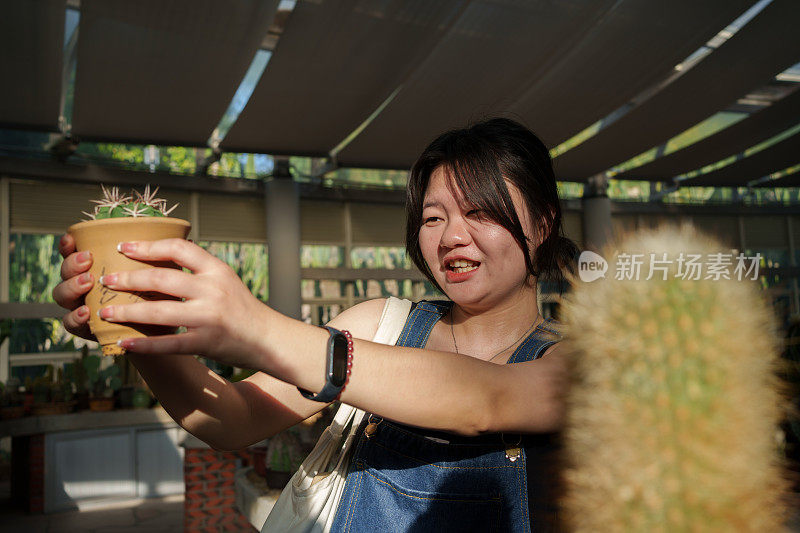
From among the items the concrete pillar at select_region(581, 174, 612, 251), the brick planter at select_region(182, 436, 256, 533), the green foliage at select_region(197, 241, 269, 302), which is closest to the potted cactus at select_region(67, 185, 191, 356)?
the brick planter at select_region(182, 436, 256, 533)

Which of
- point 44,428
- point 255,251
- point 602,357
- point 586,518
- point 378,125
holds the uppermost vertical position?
point 378,125

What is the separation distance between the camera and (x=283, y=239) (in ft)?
33.9

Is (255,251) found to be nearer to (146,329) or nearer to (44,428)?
(44,428)

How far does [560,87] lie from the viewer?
874cm

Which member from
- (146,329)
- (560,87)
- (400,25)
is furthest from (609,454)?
(560,87)

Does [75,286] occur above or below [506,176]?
below

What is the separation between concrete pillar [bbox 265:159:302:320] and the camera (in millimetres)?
10195

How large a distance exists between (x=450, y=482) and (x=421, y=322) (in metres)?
0.34

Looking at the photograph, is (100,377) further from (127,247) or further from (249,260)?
(127,247)

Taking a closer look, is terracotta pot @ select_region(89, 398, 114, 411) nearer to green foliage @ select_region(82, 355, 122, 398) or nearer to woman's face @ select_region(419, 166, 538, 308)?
green foliage @ select_region(82, 355, 122, 398)

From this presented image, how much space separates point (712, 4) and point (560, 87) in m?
2.10

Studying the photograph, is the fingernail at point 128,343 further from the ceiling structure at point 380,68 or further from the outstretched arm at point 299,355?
the ceiling structure at point 380,68

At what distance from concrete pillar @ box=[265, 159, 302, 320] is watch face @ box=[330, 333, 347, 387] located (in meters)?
9.51

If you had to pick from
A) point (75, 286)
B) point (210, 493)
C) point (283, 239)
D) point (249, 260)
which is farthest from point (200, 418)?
point (249, 260)
